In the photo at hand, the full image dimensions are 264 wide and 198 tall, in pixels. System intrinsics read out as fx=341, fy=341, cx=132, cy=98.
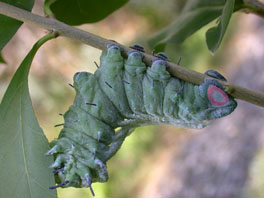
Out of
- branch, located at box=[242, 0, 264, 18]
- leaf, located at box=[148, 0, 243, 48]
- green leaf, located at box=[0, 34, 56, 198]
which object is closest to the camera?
green leaf, located at box=[0, 34, 56, 198]

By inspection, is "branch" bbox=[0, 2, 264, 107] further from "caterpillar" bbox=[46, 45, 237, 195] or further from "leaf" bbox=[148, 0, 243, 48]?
"leaf" bbox=[148, 0, 243, 48]

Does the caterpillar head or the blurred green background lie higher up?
the caterpillar head

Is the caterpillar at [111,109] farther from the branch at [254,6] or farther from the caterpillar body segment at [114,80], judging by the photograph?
the branch at [254,6]

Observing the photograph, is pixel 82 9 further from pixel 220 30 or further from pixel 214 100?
pixel 214 100

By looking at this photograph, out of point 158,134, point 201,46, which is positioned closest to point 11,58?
point 158,134

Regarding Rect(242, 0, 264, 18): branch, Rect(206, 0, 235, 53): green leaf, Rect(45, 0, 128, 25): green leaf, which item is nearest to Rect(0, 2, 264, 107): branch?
Rect(206, 0, 235, 53): green leaf

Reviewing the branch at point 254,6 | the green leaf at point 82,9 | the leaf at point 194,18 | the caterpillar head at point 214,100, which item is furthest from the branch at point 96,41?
the branch at point 254,6
